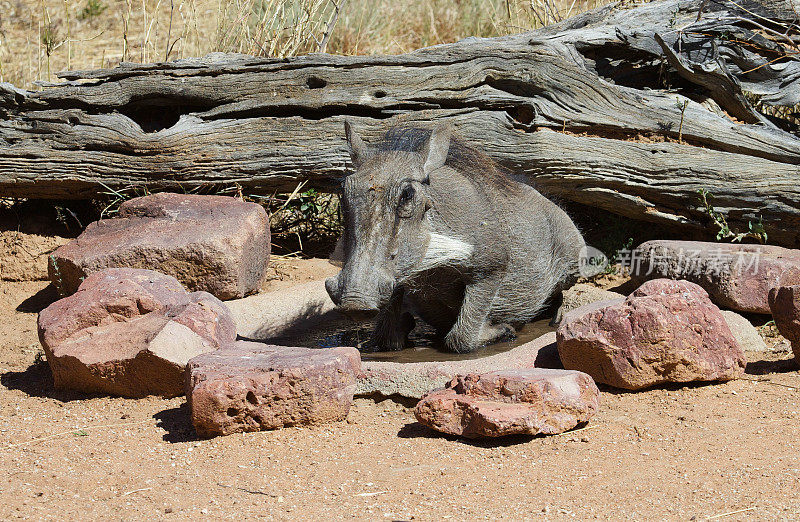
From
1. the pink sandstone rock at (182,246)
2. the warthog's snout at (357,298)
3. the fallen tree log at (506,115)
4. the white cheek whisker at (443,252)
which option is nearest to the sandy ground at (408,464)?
the warthog's snout at (357,298)

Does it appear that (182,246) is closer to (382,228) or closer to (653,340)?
(382,228)

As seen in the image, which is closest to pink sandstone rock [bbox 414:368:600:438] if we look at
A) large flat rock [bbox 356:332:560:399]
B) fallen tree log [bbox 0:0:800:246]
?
large flat rock [bbox 356:332:560:399]

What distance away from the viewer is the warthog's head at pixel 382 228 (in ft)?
12.6

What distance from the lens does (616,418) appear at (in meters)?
3.44

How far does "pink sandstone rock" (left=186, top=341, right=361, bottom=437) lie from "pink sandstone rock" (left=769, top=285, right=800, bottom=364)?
A: 196cm

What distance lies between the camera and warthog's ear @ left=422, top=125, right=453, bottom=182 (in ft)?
14.2

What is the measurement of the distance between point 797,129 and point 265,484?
5.00 meters

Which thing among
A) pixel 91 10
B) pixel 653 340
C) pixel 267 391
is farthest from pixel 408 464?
pixel 91 10

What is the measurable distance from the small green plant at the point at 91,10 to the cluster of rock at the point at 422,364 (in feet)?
23.8

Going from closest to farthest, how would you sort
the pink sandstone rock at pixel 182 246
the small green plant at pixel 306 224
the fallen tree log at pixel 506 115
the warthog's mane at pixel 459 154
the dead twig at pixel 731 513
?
the dead twig at pixel 731 513 → the warthog's mane at pixel 459 154 → the pink sandstone rock at pixel 182 246 → the fallen tree log at pixel 506 115 → the small green plant at pixel 306 224

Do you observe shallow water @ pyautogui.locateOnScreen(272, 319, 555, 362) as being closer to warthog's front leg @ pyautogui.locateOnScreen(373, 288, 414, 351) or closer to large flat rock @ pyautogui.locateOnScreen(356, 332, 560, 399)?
warthog's front leg @ pyautogui.locateOnScreen(373, 288, 414, 351)

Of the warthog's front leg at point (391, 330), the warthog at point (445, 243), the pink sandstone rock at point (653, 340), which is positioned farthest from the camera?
the warthog's front leg at point (391, 330)

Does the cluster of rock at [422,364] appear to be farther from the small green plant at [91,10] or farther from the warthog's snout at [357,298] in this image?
the small green plant at [91,10]

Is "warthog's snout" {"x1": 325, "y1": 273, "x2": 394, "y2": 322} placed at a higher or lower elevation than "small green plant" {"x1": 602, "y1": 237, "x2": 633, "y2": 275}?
higher
